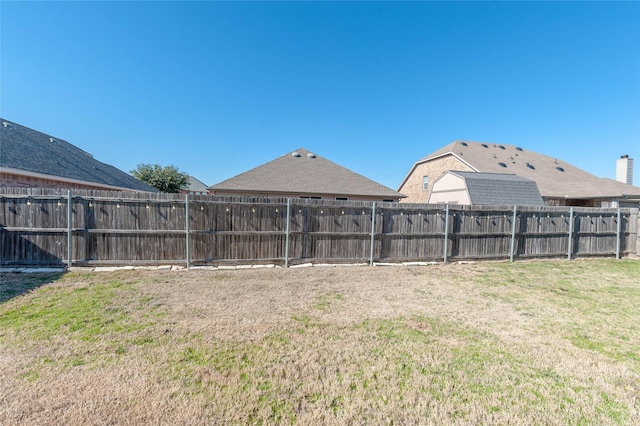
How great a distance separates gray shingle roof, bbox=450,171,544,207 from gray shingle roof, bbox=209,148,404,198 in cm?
455

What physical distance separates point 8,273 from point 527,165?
87.5ft

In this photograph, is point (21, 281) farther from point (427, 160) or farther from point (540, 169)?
point (540, 169)

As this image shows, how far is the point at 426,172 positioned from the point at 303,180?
35.8 feet

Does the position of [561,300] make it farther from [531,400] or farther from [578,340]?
[531,400]

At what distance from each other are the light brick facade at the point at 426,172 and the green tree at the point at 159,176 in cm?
2280

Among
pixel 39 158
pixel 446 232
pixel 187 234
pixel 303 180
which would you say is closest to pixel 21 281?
pixel 187 234

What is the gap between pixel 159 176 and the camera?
87.8 ft

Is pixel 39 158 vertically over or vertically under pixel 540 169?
under

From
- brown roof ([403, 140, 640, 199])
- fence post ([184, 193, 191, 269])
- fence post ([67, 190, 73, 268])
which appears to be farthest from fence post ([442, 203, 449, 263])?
brown roof ([403, 140, 640, 199])

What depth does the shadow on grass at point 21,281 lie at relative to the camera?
463 cm

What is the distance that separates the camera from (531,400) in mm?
2309

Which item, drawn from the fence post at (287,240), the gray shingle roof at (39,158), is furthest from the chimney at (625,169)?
the gray shingle roof at (39,158)

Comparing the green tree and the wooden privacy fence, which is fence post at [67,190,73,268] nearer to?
the wooden privacy fence

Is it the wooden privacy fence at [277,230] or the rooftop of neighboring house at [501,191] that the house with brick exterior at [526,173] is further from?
the wooden privacy fence at [277,230]
